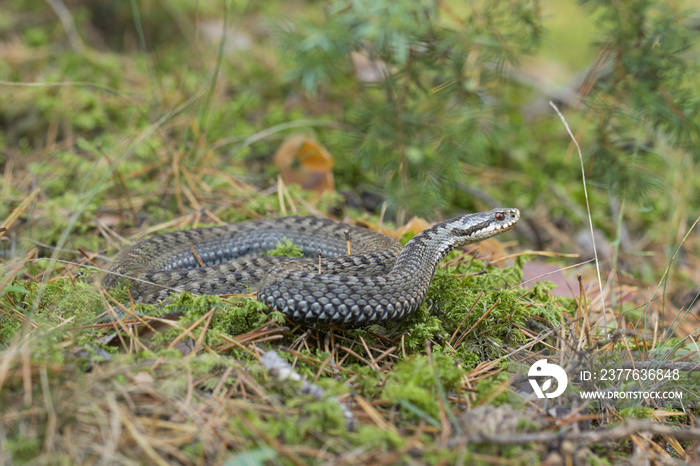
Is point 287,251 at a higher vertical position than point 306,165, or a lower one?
lower

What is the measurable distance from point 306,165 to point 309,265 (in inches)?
108

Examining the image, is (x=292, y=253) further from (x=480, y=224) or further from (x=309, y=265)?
(x=480, y=224)

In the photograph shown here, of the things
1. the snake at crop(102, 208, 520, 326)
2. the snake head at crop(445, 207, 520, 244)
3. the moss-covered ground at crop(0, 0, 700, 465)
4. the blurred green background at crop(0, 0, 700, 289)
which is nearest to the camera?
the moss-covered ground at crop(0, 0, 700, 465)

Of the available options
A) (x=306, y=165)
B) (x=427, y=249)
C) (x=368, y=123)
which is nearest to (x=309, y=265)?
(x=427, y=249)

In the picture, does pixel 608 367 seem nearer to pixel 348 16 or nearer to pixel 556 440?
pixel 556 440

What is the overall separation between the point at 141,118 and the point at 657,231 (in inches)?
298

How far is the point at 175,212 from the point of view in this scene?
5863mm

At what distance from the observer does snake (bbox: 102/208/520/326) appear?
350cm

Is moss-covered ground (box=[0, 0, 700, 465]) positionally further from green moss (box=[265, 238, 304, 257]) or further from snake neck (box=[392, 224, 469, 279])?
snake neck (box=[392, 224, 469, 279])

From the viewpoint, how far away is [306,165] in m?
6.76

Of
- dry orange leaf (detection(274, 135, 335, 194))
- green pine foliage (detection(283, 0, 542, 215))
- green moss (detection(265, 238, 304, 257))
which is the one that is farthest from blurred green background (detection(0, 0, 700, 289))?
green moss (detection(265, 238, 304, 257))

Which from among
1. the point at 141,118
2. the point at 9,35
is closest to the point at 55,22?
the point at 9,35

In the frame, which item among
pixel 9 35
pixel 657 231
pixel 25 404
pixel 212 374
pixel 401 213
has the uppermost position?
pixel 9 35

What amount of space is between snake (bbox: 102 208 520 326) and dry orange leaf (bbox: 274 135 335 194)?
134 cm
